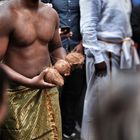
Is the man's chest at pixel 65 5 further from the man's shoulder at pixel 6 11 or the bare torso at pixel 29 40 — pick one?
the man's shoulder at pixel 6 11

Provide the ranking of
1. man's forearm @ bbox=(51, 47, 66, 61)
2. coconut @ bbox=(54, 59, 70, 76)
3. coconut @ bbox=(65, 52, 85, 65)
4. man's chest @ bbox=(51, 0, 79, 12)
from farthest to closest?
man's chest @ bbox=(51, 0, 79, 12)
man's forearm @ bbox=(51, 47, 66, 61)
coconut @ bbox=(65, 52, 85, 65)
coconut @ bbox=(54, 59, 70, 76)

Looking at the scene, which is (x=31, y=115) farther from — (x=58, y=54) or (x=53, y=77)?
(x=58, y=54)

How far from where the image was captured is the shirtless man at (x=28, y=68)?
3338 mm

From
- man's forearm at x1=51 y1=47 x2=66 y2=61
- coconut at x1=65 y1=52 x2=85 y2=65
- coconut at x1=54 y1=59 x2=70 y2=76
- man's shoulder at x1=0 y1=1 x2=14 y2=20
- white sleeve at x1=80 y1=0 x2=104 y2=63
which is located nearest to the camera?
man's shoulder at x1=0 y1=1 x2=14 y2=20

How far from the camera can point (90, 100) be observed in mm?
4602

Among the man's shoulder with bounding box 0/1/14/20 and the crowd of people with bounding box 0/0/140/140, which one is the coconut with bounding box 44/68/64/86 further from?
the man's shoulder with bounding box 0/1/14/20

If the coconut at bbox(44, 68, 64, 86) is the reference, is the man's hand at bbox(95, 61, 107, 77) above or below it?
below

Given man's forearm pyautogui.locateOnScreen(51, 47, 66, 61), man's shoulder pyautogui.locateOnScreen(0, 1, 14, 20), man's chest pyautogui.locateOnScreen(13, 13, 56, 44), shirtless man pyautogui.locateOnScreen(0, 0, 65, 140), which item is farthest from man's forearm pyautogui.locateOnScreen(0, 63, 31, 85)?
man's forearm pyautogui.locateOnScreen(51, 47, 66, 61)

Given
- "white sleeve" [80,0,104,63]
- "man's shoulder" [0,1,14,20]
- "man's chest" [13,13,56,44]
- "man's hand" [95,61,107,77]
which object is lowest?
"man's hand" [95,61,107,77]

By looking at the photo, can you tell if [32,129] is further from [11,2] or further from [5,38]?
[11,2]

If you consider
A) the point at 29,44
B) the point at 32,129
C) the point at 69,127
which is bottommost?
the point at 69,127

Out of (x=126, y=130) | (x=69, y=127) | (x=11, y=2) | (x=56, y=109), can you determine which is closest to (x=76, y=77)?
(x=69, y=127)

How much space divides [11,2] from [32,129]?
35.7 inches

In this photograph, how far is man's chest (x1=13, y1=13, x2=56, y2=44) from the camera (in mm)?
3352
